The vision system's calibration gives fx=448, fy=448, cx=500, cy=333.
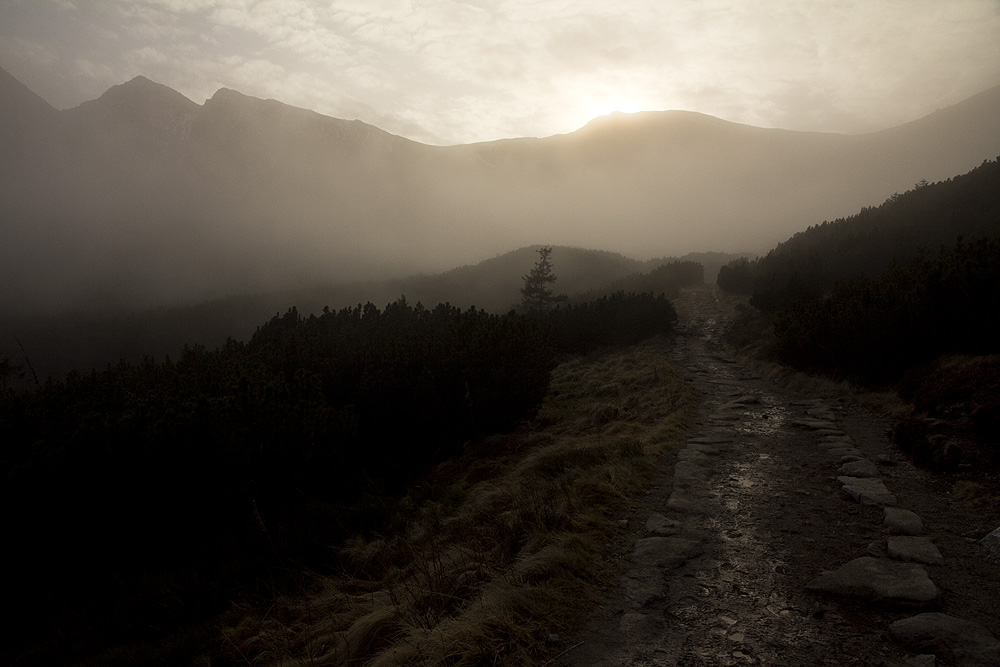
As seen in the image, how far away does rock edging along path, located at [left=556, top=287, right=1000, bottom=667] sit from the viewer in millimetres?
2468

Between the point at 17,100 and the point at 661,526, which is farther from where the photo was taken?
the point at 17,100

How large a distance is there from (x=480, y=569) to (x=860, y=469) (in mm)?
4645

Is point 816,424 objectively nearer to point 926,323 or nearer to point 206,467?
point 926,323

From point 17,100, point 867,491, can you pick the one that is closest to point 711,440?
point 867,491

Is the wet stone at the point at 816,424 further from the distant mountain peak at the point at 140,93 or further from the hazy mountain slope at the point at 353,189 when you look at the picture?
the distant mountain peak at the point at 140,93

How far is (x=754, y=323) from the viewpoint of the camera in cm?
1565

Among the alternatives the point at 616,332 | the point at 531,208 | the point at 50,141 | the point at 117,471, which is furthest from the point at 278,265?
the point at 50,141

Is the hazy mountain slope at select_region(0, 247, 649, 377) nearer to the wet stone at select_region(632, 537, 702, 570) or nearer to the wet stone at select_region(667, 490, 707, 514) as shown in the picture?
the wet stone at select_region(667, 490, 707, 514)

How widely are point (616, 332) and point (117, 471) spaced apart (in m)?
15.5

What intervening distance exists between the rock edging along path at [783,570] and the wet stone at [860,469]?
0.02 m

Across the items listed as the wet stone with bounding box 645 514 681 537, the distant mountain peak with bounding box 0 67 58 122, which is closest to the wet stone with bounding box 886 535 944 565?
the wet stone with bounding box 645 514 681 537

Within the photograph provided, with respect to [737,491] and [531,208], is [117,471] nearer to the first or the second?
[737,491]

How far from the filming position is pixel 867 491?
4.61 m

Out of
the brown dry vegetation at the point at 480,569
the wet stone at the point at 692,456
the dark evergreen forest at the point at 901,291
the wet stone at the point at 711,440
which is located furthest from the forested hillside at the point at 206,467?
the dark evergreen forest at the point at 901,291
